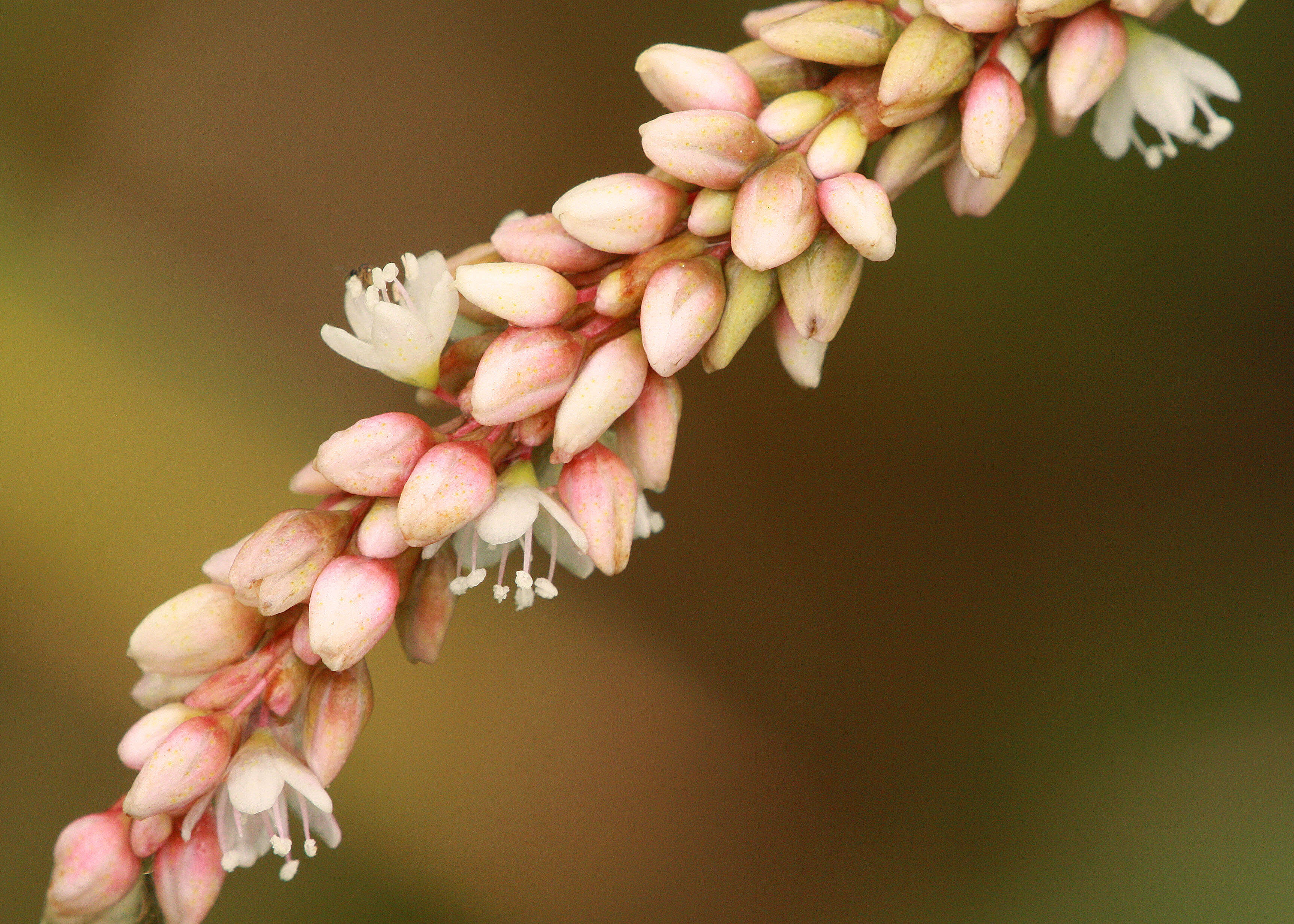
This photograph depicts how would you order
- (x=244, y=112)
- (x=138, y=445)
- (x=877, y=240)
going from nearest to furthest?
1. (x=877, y=240)
2. (x=138, y=445)
3. (x=244, y=112)

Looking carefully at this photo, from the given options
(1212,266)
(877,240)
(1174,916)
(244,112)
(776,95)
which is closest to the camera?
(877,240)

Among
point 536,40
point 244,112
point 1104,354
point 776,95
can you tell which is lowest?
point 1104,354

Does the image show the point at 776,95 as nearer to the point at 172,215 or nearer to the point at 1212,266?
the point at 1212,266

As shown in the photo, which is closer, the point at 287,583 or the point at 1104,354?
the point at 287,583

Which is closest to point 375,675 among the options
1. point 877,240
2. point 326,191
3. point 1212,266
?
point 326,191

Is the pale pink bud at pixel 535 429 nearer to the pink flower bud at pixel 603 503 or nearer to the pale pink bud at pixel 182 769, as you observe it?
the pink flower bud at pixel 603 503

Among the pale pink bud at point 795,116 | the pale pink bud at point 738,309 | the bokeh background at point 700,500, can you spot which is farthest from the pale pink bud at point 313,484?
the bokeh background at point 700,500

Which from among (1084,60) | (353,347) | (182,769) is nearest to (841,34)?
(1084,60)
